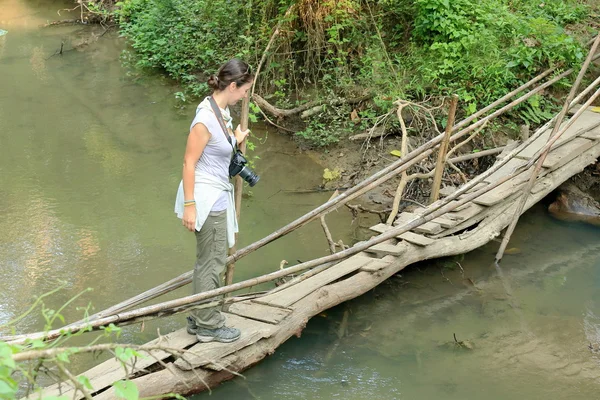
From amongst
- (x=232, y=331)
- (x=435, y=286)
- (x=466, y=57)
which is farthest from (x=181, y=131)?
(x=232, y=331)

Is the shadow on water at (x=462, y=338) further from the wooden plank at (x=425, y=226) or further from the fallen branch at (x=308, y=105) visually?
the fallen branch at (x=308, y=105)

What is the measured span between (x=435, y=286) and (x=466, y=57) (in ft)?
10.1

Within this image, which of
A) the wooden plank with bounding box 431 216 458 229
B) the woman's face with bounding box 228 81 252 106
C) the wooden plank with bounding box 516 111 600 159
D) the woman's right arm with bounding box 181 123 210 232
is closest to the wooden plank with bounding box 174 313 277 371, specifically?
the woman's right arm with bounding box 181 123 210 232

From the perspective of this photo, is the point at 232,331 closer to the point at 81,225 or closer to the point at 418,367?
the point at 418,367

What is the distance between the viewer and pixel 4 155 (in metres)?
7.39

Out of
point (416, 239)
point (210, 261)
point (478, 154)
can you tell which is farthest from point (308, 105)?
point (210, 261)

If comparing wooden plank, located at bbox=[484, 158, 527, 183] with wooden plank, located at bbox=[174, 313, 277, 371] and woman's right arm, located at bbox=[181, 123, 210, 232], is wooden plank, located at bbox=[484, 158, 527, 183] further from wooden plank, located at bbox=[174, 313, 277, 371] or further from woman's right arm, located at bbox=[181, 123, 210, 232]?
A: woman's right arm, located at bbox=[181, 123, 210, 232]

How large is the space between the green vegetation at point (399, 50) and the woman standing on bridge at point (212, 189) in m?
3.79

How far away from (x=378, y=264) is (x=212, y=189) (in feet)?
5.59

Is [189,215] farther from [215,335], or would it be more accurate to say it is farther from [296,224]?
[296,224]

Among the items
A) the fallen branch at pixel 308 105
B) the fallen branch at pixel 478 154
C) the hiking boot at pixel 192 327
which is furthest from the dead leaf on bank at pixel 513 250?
the hiking boot at pixel 192 327

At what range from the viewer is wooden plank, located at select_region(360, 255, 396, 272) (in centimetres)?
486

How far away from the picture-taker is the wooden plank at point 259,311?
168 inches

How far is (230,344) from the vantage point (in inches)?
157
